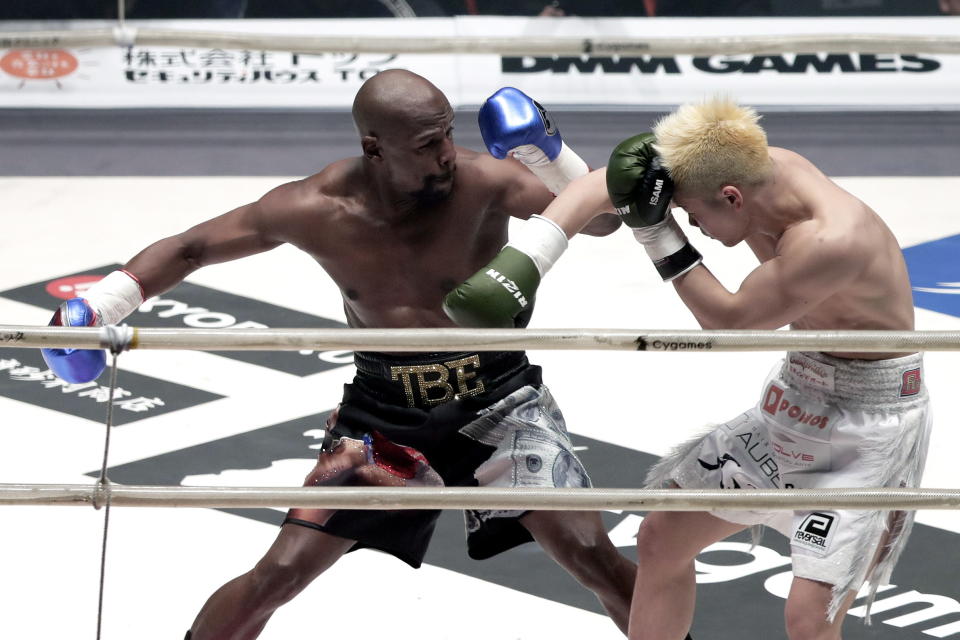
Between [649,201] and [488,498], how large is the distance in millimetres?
652

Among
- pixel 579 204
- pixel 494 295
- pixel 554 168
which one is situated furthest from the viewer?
pixel 554 168

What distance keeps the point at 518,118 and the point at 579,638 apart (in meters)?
1.25

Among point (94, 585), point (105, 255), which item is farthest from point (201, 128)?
point (94, 585)

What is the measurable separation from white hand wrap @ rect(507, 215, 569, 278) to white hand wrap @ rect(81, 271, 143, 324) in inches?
32.1

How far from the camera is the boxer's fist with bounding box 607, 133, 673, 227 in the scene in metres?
2.57

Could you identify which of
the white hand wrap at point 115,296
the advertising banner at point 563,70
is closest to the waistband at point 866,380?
the white hand wrap at point 115,296

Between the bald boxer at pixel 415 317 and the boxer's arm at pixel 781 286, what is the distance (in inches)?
17.5

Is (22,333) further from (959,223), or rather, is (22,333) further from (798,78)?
(798,78)

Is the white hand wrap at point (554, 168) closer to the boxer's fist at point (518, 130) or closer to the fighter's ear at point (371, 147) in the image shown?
the boxer's fist at point (518, 130)

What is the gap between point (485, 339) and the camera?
2.14 metres

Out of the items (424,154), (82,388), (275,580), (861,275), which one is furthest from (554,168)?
(82,388)

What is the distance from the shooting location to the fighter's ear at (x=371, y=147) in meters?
2.91

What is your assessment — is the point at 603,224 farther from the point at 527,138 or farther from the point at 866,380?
the point at 866,380

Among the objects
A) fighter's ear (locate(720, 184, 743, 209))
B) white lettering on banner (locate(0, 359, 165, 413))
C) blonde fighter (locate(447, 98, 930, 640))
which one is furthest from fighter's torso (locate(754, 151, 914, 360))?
white lettering on banner (locate(0, 359, 165, 413))
